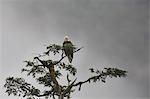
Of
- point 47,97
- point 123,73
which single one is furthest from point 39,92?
point 123,73

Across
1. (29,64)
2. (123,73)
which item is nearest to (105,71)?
(123,73)

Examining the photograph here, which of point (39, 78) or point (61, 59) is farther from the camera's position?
point (39, 78)

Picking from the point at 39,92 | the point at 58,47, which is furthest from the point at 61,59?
the point at 39,92

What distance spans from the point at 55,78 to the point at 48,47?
1.00m

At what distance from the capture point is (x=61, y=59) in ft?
38.4

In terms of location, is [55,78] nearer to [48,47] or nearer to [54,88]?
[54,88]

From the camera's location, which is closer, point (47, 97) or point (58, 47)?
point (58, 47)

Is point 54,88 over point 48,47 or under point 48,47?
under

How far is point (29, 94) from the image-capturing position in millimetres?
12047

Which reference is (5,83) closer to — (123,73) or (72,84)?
(72,84)

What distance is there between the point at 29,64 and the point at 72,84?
1250 millimetres

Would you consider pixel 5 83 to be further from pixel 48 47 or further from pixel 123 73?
pixel 123 73

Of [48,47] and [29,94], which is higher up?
[48,47]

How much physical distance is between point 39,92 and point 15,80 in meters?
0.72
